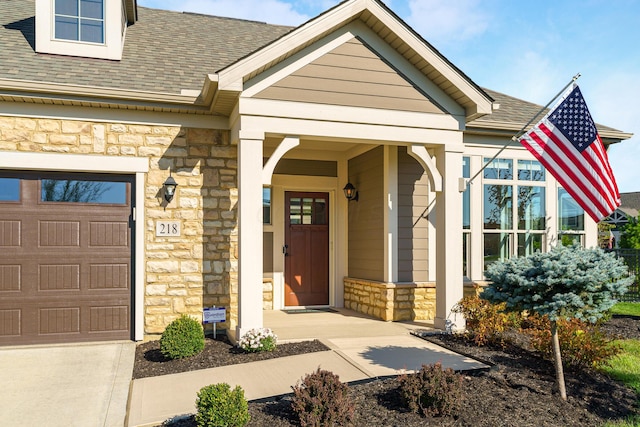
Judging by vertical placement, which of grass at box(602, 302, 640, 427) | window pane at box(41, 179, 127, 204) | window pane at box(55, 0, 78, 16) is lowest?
grass at box(602, 302, 640, 427)

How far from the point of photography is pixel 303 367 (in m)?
5.29

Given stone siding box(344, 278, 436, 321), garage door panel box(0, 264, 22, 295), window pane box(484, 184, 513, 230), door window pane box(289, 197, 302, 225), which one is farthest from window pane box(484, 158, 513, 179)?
garage door panel box(0, 264, 22, 295)

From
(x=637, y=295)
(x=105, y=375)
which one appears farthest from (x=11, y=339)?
(x=637, y=295)

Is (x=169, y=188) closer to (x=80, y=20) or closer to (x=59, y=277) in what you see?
(x=59, y=277)

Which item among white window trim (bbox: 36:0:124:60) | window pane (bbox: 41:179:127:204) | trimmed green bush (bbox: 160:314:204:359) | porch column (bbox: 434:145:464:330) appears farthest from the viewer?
white window trim (bbox: 36:0:124:60)

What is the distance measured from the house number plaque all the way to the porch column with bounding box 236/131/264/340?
126 centimetres

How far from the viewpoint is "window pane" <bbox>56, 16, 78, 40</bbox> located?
7598 mm

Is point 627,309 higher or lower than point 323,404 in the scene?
lower

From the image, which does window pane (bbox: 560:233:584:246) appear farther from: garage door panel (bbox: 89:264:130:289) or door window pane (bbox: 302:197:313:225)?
garage door panel (bbox: 89:264:130:289)

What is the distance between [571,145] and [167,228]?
554cm

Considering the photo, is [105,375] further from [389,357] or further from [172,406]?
[389,357]

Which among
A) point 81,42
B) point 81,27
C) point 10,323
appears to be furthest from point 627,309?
point 81,27

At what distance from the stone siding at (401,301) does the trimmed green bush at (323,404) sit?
3.93 meters

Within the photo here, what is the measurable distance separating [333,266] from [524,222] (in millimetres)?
3478
